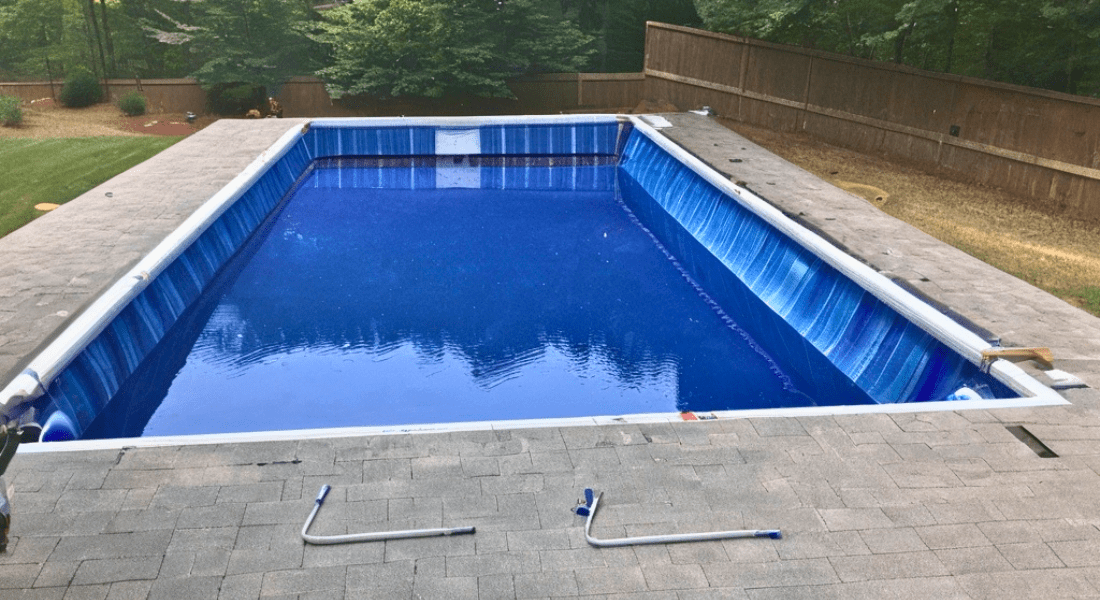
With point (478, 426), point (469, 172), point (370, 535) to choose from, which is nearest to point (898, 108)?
point (469, 172)

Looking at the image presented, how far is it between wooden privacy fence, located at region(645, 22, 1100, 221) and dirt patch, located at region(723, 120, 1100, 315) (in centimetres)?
40

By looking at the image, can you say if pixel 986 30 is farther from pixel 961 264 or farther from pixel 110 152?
pixel 110 152

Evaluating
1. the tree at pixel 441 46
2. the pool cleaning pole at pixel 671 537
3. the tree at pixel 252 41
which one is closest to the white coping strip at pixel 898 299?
the pool cleaning pole at pixel 671 537

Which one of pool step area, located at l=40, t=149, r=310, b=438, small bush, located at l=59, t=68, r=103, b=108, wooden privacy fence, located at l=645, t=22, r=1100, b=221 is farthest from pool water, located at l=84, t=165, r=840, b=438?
small bush, located at l=59, t=68, r=103, b=108

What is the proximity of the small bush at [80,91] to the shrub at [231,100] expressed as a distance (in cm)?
306

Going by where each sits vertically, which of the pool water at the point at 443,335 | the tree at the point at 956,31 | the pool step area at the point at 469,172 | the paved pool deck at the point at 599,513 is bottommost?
the pool water at the point at 443,335

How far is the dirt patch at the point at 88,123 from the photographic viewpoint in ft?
65.5

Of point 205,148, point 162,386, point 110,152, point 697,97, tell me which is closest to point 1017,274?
point 162,386

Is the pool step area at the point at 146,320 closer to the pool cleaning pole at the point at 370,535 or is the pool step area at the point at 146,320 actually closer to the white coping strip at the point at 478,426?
the white coping strip at the point at 478,426

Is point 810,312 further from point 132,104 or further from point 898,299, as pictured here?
point 132,104

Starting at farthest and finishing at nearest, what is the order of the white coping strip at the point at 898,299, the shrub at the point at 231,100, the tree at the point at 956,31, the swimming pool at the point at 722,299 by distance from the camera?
the shrub at the point at 231,100 → the tree at the point at 956,31 → the swimming pool at the point at 722,299 → the white coping strip at the point at 898,299

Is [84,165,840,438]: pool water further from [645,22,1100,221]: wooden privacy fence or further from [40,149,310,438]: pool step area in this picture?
[645,22,1100,221]: wooden privacy fence

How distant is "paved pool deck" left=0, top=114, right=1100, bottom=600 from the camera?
493 cm

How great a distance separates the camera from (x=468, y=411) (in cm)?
905
